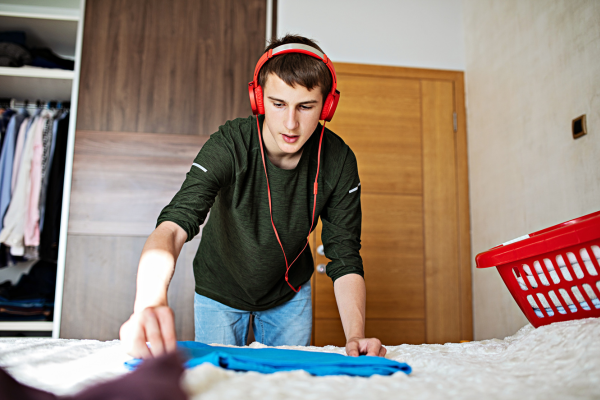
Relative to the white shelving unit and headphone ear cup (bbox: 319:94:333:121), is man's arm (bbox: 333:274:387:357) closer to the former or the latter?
headphone ear cup (bbox: 319:94:333:121)

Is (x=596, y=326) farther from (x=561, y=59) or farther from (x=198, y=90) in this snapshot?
(x=198, y=90)

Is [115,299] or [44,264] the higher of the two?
[44,264]

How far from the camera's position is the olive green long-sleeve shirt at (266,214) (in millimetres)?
1215

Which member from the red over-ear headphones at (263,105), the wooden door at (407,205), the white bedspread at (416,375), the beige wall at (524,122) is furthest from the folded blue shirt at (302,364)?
the wooden door at (407,205)

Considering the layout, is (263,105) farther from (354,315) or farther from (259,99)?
(354,315)

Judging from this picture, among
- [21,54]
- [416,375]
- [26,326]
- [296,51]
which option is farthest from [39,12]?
[416,375]

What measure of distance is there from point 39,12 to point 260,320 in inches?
93.0

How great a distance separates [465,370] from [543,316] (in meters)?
0.42

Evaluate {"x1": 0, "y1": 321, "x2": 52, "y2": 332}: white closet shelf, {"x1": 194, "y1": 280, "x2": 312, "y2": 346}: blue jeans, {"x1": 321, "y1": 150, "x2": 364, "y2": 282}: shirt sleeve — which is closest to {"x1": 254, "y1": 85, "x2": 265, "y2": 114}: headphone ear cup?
{"x1": 321, "y1": 150, "x2": 364, "y2": 282}: shirt sleeve

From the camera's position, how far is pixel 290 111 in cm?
110

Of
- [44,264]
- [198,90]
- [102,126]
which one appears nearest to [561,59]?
[198,90]

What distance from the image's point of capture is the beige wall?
1647mm

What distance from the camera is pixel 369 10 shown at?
2.66m

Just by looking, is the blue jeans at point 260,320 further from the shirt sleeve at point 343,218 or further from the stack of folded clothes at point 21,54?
the stack of folded clothes at point 21,54
